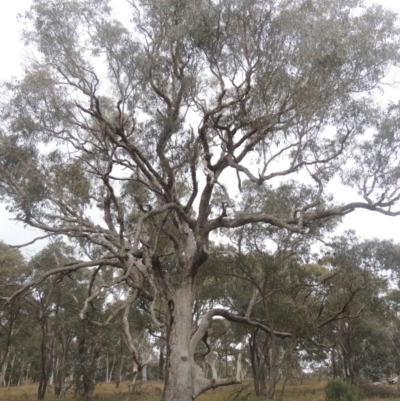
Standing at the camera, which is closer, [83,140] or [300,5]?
[300,5]

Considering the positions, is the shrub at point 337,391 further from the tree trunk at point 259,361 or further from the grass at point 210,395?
the tree trunk at point 259,361

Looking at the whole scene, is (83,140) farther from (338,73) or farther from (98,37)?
(338,73)

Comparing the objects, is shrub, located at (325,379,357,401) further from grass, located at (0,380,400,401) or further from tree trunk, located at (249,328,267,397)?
tree trunk, located at (249,328,267,397)

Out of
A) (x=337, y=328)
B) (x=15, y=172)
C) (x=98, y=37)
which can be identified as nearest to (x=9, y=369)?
(x=337, y=328)

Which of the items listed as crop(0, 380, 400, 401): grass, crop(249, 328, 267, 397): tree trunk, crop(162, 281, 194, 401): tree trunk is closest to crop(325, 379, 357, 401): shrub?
crop(0, 380, 400, 401): grass

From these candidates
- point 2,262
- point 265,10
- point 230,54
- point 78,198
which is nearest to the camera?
point 265,10

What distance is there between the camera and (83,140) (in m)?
13.4

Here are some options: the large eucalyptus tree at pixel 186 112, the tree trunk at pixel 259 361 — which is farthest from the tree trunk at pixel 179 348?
the tree trunk at pixel 259 361

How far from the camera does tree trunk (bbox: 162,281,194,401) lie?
32.4 ft

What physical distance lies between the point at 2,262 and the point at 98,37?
13.5m

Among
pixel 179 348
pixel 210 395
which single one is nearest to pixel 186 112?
pixel 179 348

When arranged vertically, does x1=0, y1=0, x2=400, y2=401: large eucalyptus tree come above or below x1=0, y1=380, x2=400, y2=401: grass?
above

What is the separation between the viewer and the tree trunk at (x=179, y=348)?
9.88 metres

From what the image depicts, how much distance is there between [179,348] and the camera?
10344 millimetres
